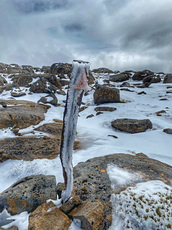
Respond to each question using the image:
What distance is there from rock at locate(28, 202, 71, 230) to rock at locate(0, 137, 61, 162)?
328 centimetres

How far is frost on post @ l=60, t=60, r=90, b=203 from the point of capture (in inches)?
77.7

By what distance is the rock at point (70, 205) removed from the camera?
9.00 feet

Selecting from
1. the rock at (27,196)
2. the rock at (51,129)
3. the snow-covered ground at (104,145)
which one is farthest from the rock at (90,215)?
the rock at (51,129)

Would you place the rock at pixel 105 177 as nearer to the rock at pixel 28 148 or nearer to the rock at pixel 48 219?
the rock at pixel 48 219

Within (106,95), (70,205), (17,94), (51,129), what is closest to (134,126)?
(51,129)

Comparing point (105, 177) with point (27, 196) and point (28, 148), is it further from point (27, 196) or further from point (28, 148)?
point (28, 148)

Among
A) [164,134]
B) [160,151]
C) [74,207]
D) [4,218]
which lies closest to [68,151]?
[74,207]

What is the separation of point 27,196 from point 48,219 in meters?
0.79

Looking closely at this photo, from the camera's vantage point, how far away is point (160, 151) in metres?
7.23

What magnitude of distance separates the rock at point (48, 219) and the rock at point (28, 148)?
3.28 meters

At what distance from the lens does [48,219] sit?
2.46 meters

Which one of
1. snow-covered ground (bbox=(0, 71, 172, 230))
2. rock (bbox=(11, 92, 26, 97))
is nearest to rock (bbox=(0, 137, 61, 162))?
snow-covered ground (bbox=(0, 71, 172, 230))

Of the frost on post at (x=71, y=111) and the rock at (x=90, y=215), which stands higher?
the frost on post at (x=71, y=111)

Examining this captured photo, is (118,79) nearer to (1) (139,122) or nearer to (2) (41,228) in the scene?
(1) (139,122)
